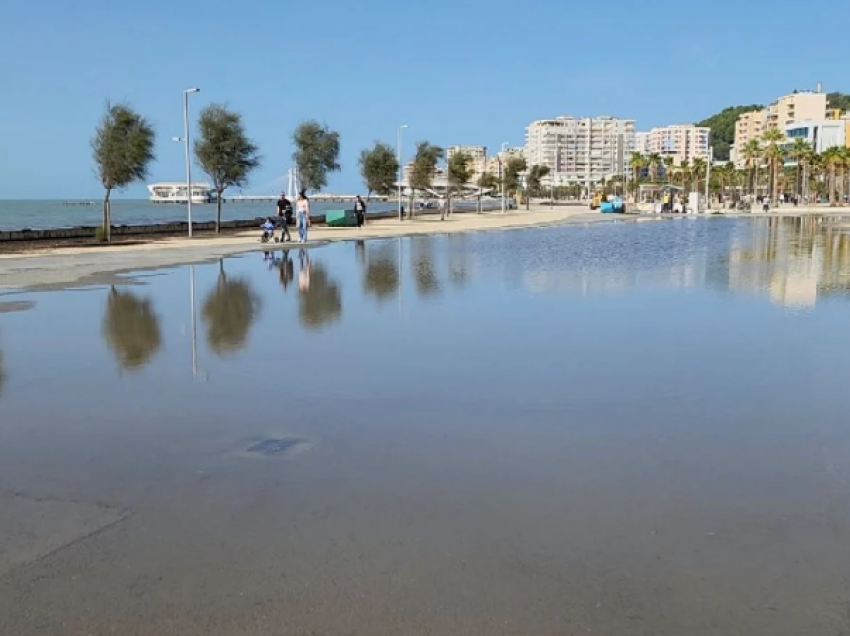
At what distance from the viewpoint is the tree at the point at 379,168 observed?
60531mm

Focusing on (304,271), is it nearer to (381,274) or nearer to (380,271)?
(380,271)

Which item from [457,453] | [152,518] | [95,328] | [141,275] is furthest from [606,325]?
[141,275]

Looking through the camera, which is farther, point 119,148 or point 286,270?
point 119,148

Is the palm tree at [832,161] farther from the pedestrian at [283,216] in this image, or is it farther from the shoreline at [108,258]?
the pedestrian at [283,216]

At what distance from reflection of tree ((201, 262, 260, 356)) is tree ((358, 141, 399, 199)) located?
43062mm

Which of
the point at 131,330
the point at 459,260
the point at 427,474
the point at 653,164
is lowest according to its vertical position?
the point at 427,474

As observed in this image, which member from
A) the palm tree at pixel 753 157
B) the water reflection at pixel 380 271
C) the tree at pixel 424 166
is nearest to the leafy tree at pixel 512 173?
the tree at pixel 424 166

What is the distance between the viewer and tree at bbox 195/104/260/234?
4056 cm

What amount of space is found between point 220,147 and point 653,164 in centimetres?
11675

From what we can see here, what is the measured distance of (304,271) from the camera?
68.9 ft

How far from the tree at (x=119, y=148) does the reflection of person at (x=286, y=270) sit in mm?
10544

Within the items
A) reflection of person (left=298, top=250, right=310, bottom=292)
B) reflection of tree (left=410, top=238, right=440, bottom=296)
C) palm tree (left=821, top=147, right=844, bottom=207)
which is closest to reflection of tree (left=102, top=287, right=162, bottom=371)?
reflection of person (left=298, top=250, right=310, bottom=292)

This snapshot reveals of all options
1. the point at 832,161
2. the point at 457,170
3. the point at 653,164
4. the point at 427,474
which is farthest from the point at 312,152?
the point at 653,164

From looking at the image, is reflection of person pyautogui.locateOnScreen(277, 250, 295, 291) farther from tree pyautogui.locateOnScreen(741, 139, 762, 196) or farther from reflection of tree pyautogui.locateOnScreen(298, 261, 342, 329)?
tree pyautogui.locateOnScreen(741, 139, 762, 196)
